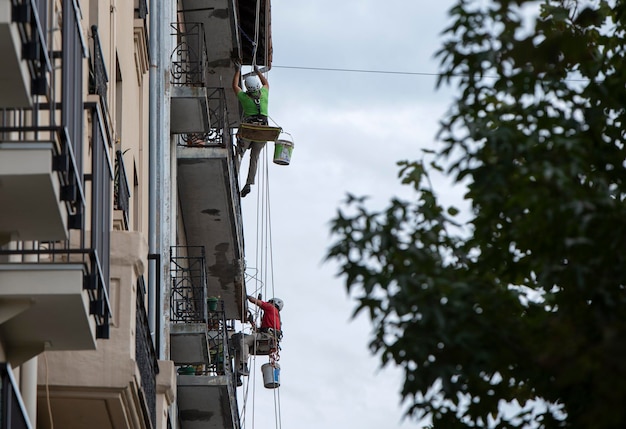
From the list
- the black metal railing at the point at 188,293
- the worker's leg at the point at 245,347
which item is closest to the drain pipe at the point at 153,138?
the black metal railing at the point at 188,293

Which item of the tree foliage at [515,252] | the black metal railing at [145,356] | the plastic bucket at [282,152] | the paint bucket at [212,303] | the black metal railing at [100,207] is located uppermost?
the plastic bucket at [282,152]

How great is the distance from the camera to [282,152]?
29.0 meters

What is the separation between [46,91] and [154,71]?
11.8 m

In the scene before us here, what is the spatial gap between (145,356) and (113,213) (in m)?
1.38

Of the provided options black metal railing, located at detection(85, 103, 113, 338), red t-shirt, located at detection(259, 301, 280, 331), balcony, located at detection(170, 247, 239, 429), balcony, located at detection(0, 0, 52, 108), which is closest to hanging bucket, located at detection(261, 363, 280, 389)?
red t-shirt, located at detection(259, 301, 280, 331)

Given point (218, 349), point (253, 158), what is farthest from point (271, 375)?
point (218, 349)

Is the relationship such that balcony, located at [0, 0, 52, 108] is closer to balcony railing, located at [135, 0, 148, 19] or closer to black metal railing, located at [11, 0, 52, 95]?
black metal railing, located at [11, 0, 52, 95]

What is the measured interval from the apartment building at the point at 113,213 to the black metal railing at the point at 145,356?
4cm

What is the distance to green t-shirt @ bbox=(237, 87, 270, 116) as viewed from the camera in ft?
88.0

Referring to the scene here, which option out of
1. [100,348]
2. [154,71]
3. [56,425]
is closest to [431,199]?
[100,348]

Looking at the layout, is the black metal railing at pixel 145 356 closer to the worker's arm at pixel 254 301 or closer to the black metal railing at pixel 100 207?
the black metal railing at pixel 100 207

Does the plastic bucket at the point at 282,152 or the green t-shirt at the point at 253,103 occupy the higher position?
the plastic bucket at the point at 282,152

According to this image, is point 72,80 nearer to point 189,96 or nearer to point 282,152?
point 189,96

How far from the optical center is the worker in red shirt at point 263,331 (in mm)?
30422
